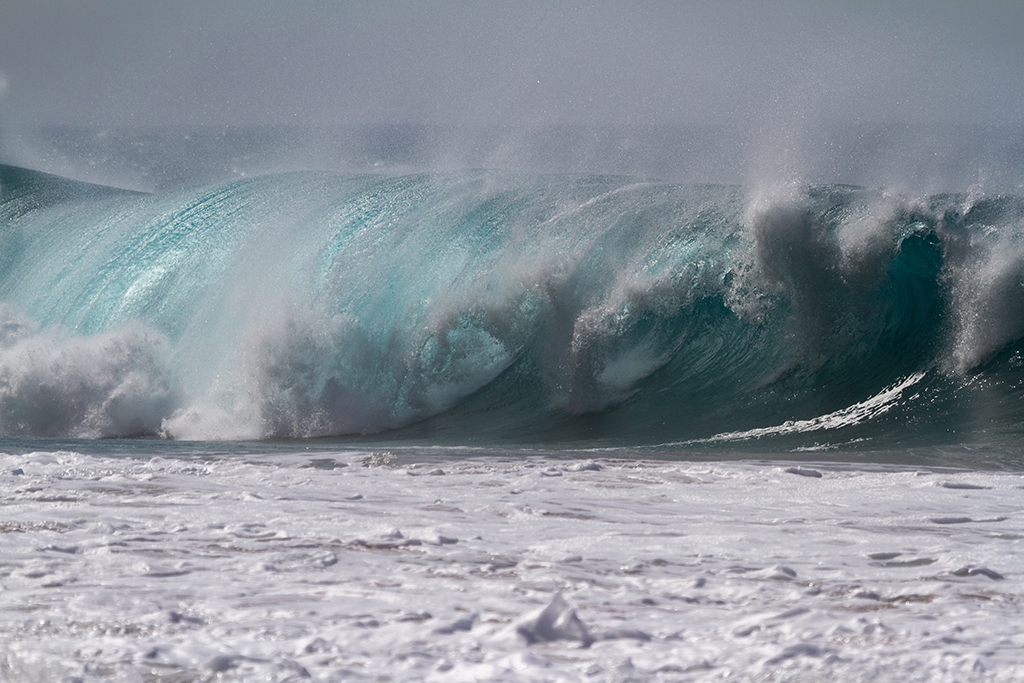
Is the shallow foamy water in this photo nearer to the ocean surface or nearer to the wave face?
the ocean surface

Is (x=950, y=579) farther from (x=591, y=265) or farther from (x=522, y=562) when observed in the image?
(x=591, y=265)

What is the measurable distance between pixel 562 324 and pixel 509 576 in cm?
563

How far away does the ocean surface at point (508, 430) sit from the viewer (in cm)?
239

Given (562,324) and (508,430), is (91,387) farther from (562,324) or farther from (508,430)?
(562,324)

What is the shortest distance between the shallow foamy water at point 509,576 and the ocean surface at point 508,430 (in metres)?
0.02

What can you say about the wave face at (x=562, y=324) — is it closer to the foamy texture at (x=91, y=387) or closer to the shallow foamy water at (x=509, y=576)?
the foamy texture at (x=91, y=387)

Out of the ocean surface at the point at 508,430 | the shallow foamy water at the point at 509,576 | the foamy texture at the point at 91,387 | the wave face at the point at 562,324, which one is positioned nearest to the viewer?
the shallow foamy water at the point at 509,576

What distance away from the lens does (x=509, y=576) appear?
291 centimetres

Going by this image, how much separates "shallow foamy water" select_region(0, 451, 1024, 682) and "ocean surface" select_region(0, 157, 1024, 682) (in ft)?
0.06

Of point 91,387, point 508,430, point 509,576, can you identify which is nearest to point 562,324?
point 508,430

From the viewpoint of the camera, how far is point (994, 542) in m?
3.35

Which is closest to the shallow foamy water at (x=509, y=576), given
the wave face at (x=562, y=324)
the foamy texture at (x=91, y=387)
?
the wave face at (x=562, y=324)

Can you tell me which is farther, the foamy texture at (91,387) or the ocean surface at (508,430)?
the foamy texture at (91,387)

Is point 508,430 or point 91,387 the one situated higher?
point 91,387
